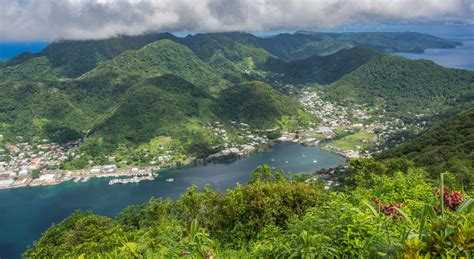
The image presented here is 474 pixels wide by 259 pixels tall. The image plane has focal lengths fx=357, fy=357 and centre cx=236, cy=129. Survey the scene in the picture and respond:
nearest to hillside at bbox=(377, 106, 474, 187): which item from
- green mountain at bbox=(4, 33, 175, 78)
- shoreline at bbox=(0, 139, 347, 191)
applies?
shoreline at bbox=(0, 139, 347, 191)

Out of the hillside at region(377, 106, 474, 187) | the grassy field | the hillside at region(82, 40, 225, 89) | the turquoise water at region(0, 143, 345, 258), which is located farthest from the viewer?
the hillside at region(82, 40, 225, 89)

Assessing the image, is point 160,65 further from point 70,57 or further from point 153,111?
point 153,111

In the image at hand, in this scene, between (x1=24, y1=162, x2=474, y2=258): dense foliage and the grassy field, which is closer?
(x1=24, y1=162, x2=474, y2=258): dense foliage

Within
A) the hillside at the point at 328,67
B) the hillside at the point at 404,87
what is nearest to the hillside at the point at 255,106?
the hillside at the point at 404,87

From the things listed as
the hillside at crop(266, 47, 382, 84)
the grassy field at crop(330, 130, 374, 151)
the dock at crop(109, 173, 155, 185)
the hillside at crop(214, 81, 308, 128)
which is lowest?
the grassy field at crop(330, 130, 374, 151)

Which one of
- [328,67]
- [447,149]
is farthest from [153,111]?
[328,67]

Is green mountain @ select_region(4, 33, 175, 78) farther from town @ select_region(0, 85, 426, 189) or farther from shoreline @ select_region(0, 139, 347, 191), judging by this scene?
shoreline @ select_region(0, 139, 347, 191)
